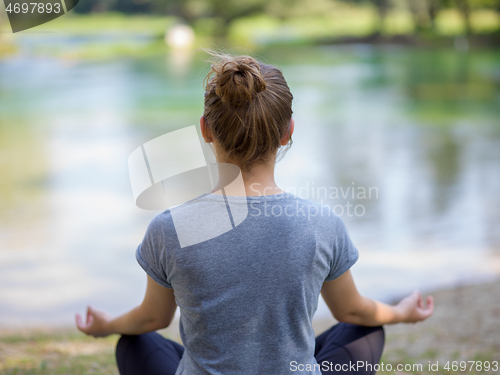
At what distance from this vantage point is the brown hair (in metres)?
0.92

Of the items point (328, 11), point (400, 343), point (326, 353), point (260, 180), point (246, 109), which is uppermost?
point (246, 109)

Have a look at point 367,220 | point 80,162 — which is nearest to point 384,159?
point 367,220

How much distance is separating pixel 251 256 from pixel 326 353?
1.38 ft

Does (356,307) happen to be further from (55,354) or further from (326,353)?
(55,354)

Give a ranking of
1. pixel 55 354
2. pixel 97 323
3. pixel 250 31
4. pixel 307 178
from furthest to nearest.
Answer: pixel 250 31 < pixel 307 178 < pixel 55 354 < pixel 97 323

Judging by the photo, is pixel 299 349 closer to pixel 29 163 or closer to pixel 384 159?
pixel 384 159

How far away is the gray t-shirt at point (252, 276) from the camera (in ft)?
3.01

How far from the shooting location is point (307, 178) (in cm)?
511

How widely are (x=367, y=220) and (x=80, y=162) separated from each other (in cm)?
357

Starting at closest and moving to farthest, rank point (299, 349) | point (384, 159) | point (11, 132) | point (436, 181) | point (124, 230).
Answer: point (299, 349) → point (124, 230) → point (436, 181) → point (384, 159) → point (11, 132)

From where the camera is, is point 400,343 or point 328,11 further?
point 328,11

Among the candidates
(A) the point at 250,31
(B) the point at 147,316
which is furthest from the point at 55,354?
(A) the point at 250,31

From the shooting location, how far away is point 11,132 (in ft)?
25.8

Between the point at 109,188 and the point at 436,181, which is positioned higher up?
the point at 109,188
